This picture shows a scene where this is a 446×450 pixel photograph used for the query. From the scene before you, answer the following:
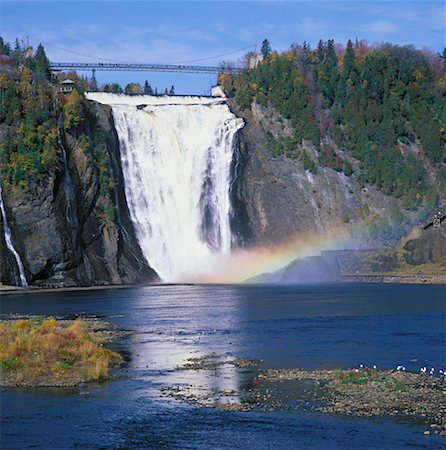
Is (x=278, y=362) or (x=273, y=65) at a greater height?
(x=273, y=65)

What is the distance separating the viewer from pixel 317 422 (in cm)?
3381

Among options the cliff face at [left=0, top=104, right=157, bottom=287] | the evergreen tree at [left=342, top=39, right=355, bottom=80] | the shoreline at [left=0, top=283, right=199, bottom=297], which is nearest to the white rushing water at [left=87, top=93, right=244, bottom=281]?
the cliff face at [left=0, top=104, right=157, bottom=287]

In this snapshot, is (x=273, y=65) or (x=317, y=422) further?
(x=273, y=65)

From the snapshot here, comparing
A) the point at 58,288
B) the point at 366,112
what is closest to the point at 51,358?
the point at 58,288

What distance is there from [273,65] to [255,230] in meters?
37.7

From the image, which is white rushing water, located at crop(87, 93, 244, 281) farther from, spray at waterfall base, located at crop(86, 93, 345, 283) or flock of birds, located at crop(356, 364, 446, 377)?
flock of birds, located at crop(356, 364, 446, 377)

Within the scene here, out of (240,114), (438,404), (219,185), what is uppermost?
(240,114)

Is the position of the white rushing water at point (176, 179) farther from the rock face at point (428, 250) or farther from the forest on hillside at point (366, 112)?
the rock face at point (428, 250)

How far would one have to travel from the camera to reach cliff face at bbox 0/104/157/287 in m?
118

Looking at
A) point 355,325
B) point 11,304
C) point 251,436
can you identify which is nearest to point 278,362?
point 251,436

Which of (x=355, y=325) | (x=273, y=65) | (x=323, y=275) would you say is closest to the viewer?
(x=355, y=325)

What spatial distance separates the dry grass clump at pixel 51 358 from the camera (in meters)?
42.8

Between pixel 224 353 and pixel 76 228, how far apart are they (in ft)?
254

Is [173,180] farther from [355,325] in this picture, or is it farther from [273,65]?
[355,325]
